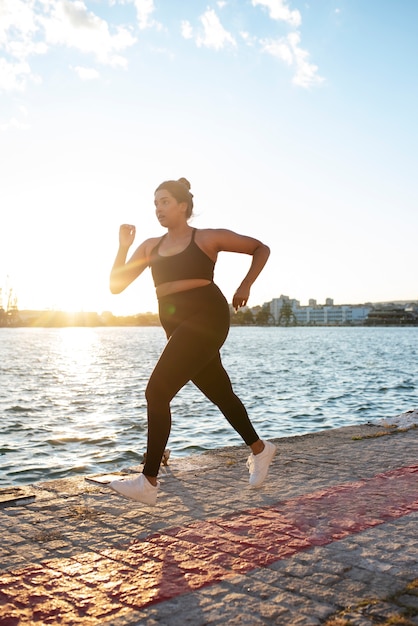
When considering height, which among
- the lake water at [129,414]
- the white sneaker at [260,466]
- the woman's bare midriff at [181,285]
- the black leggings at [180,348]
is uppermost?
the woman's bare midriff at [181,285]

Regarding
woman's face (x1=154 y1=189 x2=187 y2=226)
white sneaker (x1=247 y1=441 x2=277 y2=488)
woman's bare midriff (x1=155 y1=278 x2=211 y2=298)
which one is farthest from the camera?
white sneaker (x1=247 y1=441 x2=277 y2=488)

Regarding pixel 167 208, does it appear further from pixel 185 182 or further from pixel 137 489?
pixel 137 489

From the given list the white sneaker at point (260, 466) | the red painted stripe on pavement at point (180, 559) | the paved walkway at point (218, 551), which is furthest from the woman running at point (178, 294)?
the white sneaker at point (260, 466)

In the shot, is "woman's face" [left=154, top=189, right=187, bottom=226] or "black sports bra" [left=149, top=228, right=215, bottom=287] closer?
"black sports bra" [left=149, top=228, right=215, bottom=287]

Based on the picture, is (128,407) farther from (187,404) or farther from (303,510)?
(303,510)

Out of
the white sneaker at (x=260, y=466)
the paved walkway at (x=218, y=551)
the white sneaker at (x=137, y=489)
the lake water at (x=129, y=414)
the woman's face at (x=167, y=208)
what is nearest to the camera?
the paved walkway at (x=218, y=551)

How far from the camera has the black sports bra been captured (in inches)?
164

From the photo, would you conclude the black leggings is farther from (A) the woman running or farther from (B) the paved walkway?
(B) the paved walkway

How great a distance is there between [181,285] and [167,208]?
0.53 metres

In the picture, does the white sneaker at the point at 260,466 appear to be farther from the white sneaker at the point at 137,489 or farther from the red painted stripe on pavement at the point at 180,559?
the white sneaker at the point at 137,489

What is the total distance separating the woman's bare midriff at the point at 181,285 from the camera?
4195mm

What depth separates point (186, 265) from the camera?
4172mm

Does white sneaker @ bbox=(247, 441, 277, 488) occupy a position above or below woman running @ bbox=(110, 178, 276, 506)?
below

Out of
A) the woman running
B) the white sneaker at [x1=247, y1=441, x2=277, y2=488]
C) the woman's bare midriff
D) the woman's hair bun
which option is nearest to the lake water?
the white sneaker at [x1=247, y1=441, x2=277, y2=488]
